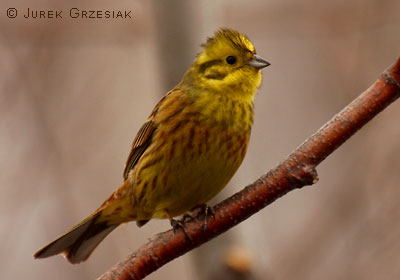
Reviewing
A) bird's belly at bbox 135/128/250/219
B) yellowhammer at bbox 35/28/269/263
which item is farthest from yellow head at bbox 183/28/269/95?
bird's belly at bbox 135/128/250/219

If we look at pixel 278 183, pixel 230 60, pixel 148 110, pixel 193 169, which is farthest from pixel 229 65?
pixel 148 110

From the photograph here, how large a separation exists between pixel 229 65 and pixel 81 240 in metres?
1.36

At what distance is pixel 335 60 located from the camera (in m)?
5.71

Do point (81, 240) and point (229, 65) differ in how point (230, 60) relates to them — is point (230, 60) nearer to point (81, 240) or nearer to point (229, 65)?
point (229, 65)

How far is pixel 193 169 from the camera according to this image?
3484 mm

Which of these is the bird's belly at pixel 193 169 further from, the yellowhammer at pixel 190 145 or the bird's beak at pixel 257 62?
the bird's beak at pixel 257 62

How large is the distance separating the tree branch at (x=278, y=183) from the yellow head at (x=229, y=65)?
104cm

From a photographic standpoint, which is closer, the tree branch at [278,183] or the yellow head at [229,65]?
the tree branch at [278,183]

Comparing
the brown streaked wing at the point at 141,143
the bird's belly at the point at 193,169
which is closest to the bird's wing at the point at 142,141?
the brown streaked wing at the point at 141,143

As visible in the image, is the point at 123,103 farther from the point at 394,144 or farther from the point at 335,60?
the point at 394,144

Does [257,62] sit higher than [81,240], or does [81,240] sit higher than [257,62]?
[257,62]

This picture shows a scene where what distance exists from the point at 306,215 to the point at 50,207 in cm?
235

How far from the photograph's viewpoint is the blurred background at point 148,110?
4.30 metres

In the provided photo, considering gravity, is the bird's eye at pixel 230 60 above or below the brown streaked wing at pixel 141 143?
above
